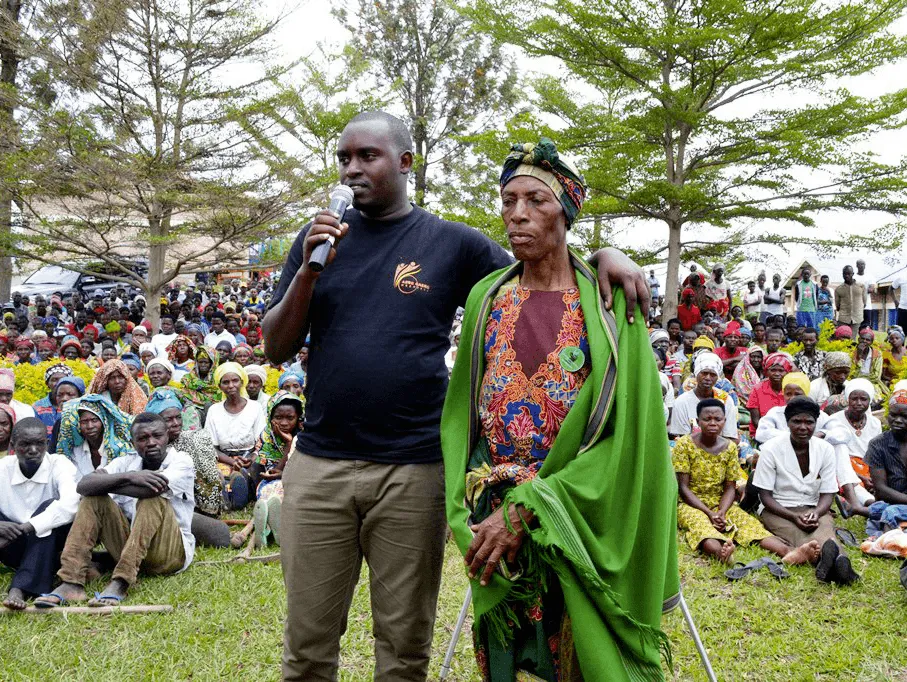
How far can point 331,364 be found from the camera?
2414 millimetres

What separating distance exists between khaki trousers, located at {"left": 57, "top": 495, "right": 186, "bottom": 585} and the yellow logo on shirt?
3.64 metres

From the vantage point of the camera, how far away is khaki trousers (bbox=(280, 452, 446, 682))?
94.2 inches

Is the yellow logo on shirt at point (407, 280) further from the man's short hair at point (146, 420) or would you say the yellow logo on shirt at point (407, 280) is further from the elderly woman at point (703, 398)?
the elderly woman at point (703, 398)

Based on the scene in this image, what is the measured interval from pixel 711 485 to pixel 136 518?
4.26 meters

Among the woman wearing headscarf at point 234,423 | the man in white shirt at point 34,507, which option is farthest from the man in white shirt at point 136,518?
the woman wearing headscarf at point 234,423

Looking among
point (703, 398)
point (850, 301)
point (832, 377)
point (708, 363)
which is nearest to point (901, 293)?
point (850, 301)

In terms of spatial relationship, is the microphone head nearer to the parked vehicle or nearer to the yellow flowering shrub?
the yellow flowering shrub

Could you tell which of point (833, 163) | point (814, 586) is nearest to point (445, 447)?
point (814, 586)

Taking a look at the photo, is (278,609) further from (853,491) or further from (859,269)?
(859,269)

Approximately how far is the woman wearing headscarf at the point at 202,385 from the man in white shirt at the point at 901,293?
556 inches

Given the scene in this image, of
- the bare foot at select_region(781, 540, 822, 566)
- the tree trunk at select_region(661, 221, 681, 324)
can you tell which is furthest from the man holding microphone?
the tree trunk at select_region(661, 221, 681, 324)

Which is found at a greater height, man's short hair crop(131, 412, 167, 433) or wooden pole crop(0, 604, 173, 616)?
man's short hair crop(131, 412, 167, 433)

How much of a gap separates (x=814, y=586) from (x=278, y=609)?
341cm

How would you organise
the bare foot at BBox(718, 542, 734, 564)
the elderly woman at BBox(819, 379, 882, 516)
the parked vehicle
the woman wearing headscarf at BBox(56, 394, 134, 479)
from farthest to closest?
the parked vehicle, the elderly woman at BBox(819, 379, 882, 516), the woman wearing headscarf at BBox(56, 394, 134, 479), the bare foot at BBox(718, 542, 734, 564)
